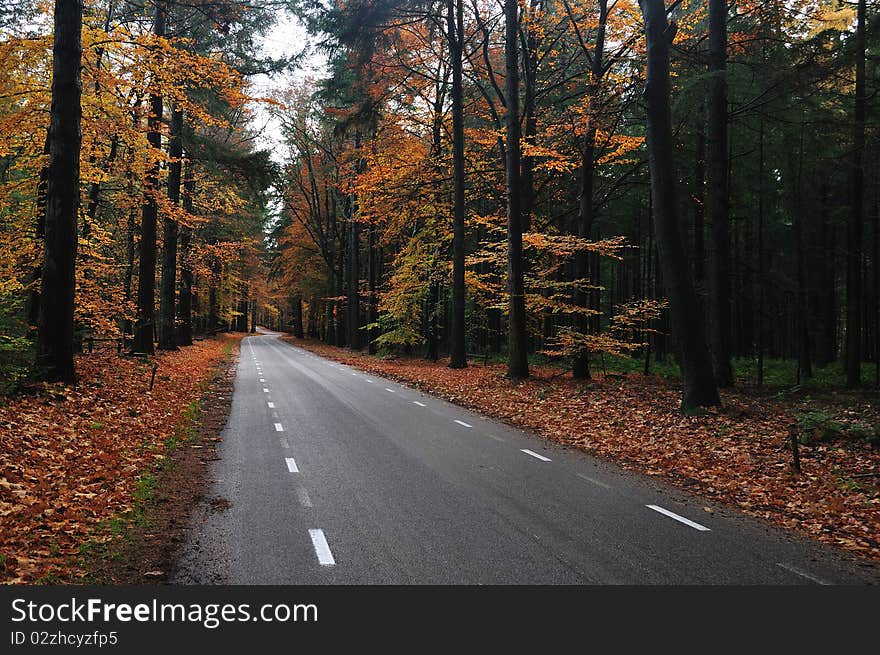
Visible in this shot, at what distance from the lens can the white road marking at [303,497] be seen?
21.3 ft

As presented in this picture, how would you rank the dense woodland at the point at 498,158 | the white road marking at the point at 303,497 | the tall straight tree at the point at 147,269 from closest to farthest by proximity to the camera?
the white road marking at the point at 303,497 < the dense woodland at the point at 498,158 < the tall straight tree at the point at 147,269

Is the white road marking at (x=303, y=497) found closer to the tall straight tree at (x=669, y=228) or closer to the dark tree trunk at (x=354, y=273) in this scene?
the tall straight tree at (x=669, y=228)

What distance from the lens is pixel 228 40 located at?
2019cm

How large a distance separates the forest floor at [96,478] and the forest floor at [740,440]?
21.8 feet

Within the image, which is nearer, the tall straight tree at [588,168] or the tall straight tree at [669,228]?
the tall straight tree at [669,228]

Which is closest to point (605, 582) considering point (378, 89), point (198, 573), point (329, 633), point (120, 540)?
point (329, 633)

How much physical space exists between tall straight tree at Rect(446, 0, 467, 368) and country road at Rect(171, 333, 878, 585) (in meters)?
13.2

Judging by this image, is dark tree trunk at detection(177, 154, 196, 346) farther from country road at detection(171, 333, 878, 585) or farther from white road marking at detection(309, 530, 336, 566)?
white road marking at detection(309, 530, 336, 566)

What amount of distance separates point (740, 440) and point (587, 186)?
11070 mm

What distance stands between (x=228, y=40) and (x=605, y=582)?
72.1ft

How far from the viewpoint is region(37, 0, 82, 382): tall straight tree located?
1091cm

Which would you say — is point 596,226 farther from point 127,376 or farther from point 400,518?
point 400,518

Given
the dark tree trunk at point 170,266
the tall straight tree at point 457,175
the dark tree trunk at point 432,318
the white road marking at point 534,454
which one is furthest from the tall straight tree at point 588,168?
the dark tree trunk at point 170,266

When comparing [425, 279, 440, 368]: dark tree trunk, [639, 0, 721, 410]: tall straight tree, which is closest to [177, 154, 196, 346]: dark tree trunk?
[425, 279, 440, 368]: dark tree trunk
